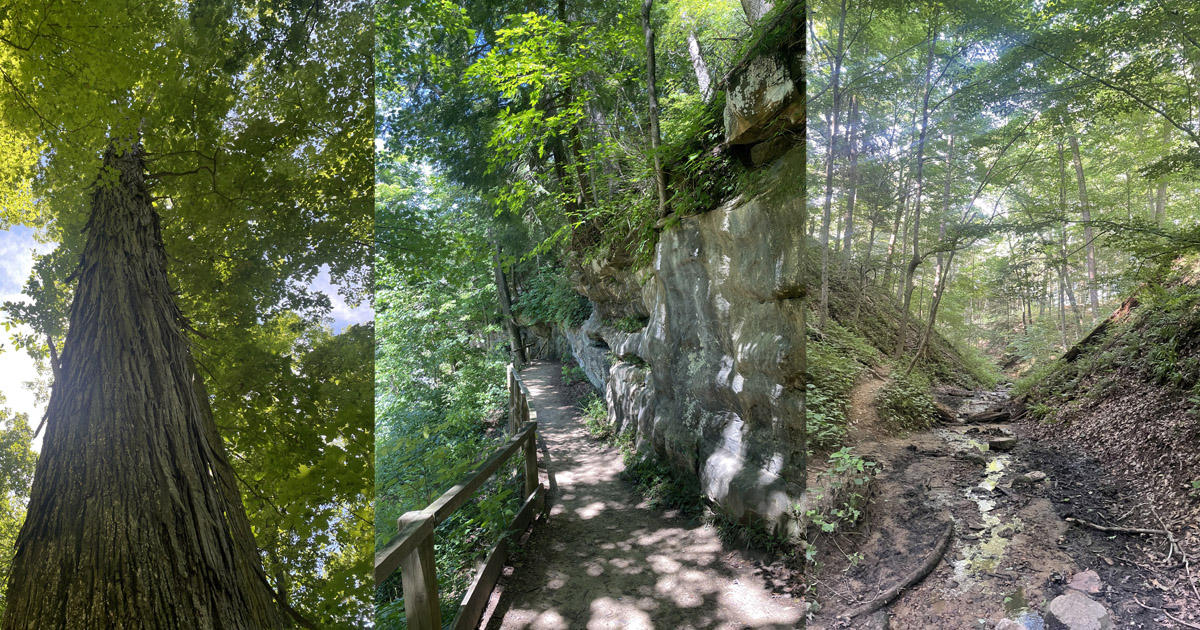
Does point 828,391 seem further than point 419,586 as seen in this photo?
No

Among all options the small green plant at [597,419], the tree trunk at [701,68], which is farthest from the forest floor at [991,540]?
the small green plant at [597,419]

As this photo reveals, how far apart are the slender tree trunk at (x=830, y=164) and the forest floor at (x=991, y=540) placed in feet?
0.89

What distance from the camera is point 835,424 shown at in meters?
1.17

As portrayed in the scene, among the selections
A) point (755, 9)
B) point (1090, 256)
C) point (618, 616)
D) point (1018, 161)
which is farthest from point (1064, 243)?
point (618, 616)

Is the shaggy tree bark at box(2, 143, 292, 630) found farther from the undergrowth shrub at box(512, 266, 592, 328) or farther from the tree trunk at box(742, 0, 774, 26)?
the undergrowth shrub at box(512, 266, 592, 328)

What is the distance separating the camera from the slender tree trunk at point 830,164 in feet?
4.10

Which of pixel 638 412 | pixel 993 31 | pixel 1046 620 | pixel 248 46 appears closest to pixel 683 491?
pixel 638 412

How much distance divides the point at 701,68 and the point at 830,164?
1467 millimetres

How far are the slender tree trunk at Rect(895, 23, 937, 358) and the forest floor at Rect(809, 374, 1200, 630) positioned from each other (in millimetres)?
128

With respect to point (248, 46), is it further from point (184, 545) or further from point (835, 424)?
point (835, 424)

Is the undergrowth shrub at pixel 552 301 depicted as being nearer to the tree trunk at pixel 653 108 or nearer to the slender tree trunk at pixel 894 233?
the tree trunk at pixel 653 108

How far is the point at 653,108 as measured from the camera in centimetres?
248

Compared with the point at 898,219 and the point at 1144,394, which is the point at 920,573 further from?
the point at 898,219

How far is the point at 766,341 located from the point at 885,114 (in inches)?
37.0
